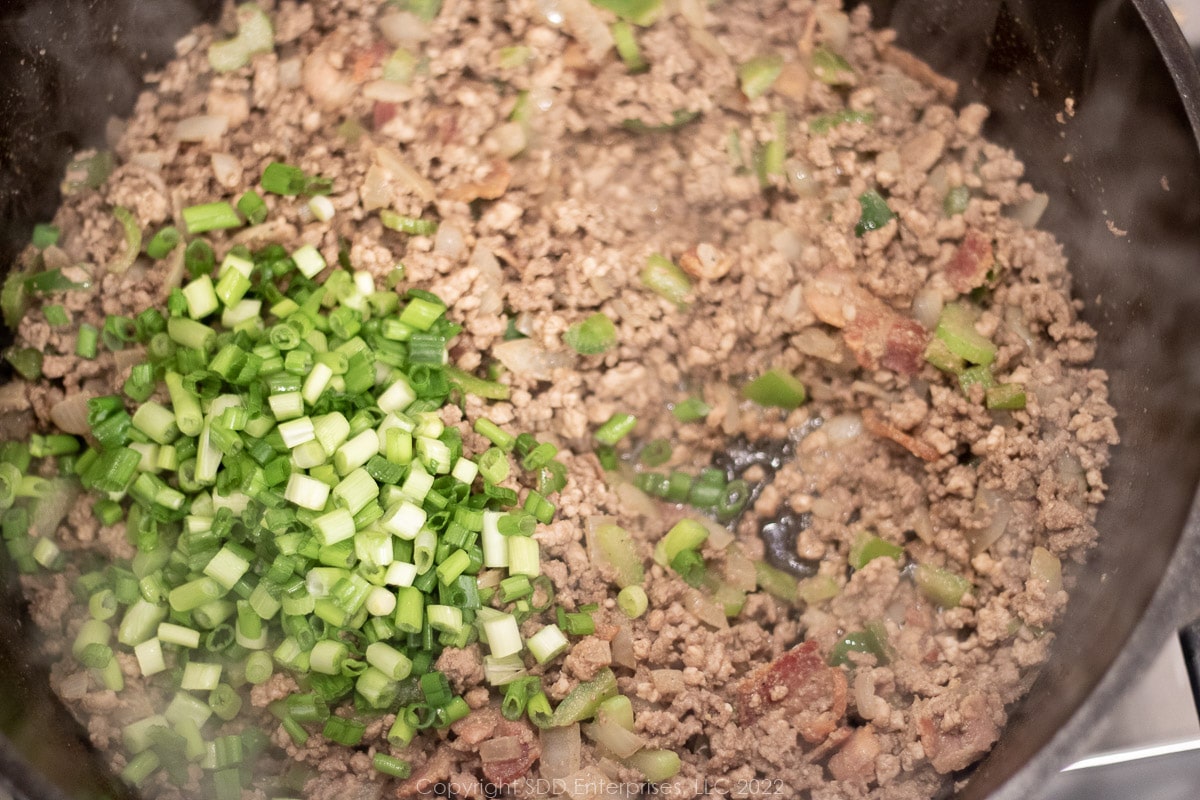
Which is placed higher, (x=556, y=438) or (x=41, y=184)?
(x=41, y=184)

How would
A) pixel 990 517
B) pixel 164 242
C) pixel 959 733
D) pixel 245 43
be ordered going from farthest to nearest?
pixel 245 43, pixel 164 242, pixel 990 517, pixel 959 733

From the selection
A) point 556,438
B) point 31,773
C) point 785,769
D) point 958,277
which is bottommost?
point 785,769

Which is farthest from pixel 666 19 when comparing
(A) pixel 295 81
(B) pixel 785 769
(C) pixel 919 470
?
(B) pixel 785 769

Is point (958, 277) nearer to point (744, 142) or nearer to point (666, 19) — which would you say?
point (744, 142)

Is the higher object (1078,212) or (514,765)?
(1078,212)

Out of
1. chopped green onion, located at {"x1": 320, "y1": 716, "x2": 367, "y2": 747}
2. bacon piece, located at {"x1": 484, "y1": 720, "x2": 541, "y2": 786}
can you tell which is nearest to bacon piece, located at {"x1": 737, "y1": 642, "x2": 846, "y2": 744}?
bacon piece, located at {"x1": 484, "y1": 720, "x2": 541, "y2": 786}

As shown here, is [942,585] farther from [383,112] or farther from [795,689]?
[383,112]

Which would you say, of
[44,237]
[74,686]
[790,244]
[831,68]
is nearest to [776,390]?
[790,244]
